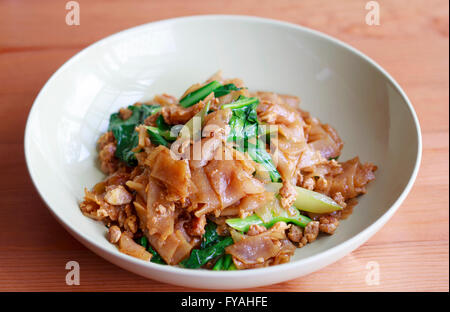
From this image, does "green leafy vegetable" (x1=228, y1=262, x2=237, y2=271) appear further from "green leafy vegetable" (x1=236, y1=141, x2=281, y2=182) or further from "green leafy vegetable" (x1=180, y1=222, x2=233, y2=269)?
"green leafy vegetable" (x1=236, y1=141, x2=281, y2=182)

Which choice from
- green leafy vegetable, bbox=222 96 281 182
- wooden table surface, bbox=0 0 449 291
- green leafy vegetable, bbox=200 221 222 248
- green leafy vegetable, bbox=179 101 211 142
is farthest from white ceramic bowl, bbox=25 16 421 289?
green leafy vegetable, bbox=179 101 211 142

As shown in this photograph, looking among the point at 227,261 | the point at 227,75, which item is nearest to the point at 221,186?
the point at 227,261

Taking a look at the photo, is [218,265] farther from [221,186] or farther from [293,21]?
[293,21]

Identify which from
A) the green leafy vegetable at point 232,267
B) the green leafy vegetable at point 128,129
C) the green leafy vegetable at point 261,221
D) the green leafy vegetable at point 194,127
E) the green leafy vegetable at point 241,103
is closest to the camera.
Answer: the green leafy vegetable at point 232,267

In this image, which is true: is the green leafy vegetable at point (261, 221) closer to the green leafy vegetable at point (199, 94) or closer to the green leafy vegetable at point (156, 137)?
the green leafy vegetable at point (156, 137)

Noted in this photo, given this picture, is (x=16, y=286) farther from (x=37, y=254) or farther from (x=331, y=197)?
(x=331, y=197)

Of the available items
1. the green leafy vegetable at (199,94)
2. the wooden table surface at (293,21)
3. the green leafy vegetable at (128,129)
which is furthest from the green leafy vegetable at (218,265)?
the green leafy vegetable at (199,94)

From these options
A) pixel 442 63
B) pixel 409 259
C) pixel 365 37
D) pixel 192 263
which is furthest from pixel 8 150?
pixel 442 63
